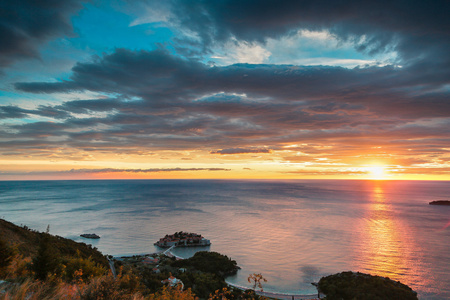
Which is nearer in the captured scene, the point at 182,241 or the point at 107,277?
the point at 107,277

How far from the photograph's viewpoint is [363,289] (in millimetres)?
32906

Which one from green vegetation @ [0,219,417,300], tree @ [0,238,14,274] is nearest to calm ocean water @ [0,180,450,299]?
green vegetation @ [0,219,417,300]

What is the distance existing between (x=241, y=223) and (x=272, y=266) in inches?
1697

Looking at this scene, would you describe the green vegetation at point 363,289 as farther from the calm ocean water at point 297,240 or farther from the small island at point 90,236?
the small island at point 90,236

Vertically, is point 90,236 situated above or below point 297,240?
below

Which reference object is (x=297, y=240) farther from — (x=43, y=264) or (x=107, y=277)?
(x=107, y=277)

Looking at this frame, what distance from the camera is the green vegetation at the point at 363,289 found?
31.6m

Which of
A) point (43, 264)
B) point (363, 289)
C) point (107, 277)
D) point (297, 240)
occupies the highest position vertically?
point (107, 277)

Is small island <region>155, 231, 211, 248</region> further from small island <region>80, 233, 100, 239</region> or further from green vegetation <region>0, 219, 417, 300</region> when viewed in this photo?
small island <region>80, 233, 100, 239</region>

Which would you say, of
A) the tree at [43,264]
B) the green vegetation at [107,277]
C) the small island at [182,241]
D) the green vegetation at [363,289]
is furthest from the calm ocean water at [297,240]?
the tree at [43,264]

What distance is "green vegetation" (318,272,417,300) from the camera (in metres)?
31.6

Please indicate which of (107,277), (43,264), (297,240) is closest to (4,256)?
(43,264)

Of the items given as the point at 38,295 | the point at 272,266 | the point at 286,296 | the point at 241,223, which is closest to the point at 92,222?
→ the point at 241,223

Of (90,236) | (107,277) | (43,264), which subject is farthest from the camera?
(90,236)
